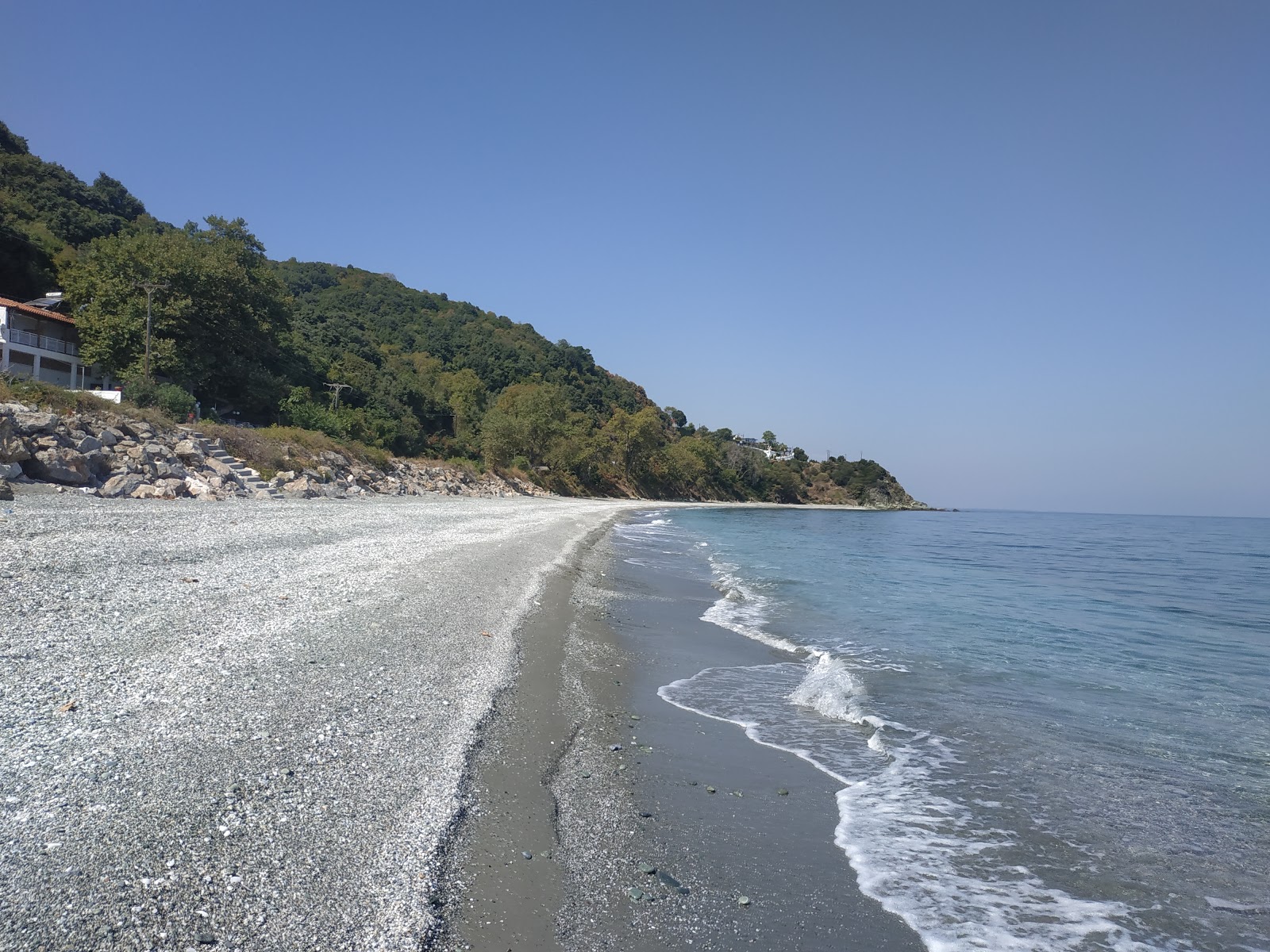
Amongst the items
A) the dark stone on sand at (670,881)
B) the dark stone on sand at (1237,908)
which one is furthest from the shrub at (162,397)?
the dark stone on sand at (1237,908)

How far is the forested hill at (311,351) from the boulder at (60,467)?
1182 cm

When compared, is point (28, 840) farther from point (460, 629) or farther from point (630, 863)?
point (460, 629)

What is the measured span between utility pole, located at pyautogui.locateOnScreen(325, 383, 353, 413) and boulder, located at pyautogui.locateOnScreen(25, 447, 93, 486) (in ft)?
91.7

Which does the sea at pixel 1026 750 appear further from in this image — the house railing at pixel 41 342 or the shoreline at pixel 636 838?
the house railing at pixel 41 342

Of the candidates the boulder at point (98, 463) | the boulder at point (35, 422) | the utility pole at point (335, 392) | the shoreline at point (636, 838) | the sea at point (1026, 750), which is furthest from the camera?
the utility pole at point (335, 392)

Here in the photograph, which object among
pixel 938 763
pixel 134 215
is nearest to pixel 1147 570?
pixel 938 763

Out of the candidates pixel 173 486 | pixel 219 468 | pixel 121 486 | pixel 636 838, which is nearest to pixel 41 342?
pixel 219 468

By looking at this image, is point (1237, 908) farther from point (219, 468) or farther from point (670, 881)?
point (219, 468)

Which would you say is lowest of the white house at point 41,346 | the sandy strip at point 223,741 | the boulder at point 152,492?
the sandy strip at point 223,741

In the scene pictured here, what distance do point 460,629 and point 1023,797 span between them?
616 centimetres

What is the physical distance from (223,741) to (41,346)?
39944mm

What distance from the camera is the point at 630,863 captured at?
4.13 meters

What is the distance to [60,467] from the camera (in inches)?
658

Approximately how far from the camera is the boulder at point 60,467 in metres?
16.5
